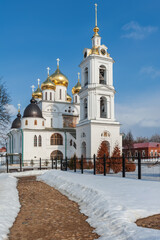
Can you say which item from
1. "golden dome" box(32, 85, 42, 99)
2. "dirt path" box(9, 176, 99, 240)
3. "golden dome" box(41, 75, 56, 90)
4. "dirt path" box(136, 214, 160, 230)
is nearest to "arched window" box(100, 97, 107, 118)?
"golden dome" box(41, 75, 56, 90)

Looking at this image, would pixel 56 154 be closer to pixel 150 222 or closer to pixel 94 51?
pixel 94 51

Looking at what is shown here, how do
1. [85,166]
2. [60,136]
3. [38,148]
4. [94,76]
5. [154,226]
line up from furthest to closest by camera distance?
1. [60,136]
2. [38,148]
3. [94,76]
4. [85,166]
5. [154,226]

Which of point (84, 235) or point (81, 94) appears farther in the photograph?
point (81, 94)

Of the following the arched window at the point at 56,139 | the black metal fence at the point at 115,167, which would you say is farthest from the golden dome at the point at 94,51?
the black metal fence at the point at 115,167

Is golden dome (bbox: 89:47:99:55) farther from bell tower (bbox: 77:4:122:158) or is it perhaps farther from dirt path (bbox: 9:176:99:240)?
dirt path (bbox: 9:176:99:240)

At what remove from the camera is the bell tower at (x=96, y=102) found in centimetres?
2917

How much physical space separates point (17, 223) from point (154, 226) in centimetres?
303

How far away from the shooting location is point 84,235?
4.38m

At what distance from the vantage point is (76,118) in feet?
143

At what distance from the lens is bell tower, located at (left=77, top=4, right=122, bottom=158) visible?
1148 inches

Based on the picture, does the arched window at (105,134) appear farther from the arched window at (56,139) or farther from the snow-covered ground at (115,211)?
the snow-covered ground at (115,211)

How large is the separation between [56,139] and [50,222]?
3251 centimetres

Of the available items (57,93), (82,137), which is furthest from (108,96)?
(57,93)

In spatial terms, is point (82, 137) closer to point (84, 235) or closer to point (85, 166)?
point (85, 166)
